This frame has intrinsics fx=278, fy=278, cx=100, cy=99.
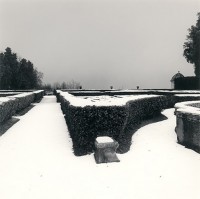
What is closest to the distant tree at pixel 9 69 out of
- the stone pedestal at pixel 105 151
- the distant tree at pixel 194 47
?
the distant tree at pixel 194 47

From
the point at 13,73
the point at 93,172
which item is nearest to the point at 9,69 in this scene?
the point at 13,73

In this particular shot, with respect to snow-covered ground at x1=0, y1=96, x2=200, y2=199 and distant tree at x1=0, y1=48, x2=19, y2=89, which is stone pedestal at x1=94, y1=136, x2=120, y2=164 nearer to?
snow-covered ground at x1=0, y1=96, x2=200, y2=199

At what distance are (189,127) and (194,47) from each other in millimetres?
39177

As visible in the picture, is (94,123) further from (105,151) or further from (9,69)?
(9,69)

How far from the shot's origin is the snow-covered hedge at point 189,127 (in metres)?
7.89

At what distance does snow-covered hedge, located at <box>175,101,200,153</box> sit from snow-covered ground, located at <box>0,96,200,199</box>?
0.25 metres

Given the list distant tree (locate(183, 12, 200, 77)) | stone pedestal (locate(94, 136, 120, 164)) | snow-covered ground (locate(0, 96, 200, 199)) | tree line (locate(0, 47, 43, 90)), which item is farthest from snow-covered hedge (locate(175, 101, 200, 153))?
tree line (locate(0, 47, 43, 90))

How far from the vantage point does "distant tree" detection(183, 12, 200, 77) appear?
142ft

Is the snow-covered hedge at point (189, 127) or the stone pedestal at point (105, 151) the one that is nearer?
the stone pedestal at point (105, 151)

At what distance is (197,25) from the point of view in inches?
1763

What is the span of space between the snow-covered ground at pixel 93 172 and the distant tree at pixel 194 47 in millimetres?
37108

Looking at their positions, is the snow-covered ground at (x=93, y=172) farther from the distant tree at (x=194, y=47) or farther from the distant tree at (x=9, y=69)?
the distant tree at (x=9, y=69)

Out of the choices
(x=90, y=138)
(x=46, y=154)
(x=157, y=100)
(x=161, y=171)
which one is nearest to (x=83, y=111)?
(x=90, y=138)

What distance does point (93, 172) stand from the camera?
6.36 m
